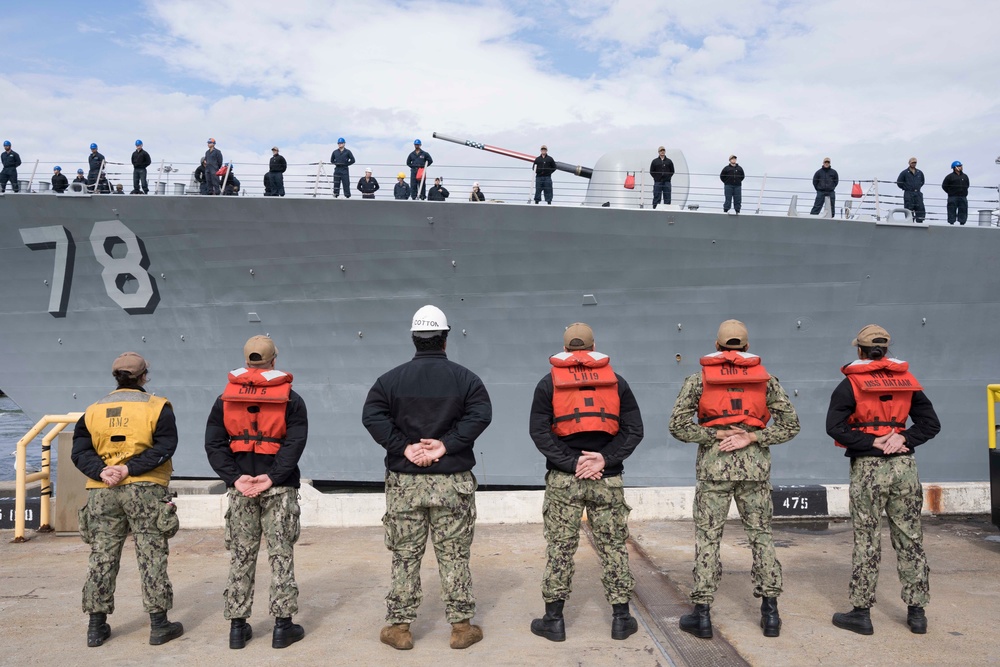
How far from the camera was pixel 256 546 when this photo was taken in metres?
4.11

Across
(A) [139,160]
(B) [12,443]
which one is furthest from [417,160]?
(B) [12,443]

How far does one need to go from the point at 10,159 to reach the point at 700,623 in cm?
1352

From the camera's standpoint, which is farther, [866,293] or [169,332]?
[169,332]

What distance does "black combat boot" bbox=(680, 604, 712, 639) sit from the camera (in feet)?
13.3

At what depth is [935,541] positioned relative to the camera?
20.7ft

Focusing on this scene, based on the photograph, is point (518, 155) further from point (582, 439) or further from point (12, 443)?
point (12, 443)

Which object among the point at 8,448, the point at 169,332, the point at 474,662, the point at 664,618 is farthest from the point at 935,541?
the point at 8,448

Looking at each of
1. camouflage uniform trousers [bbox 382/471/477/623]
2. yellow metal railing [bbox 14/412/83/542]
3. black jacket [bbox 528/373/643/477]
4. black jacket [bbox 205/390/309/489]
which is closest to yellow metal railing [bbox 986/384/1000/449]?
black jacket [bbox 528/373/643/477]

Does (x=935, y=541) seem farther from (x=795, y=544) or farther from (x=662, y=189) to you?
(x=662, y=189)

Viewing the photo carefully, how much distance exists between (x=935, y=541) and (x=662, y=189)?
672 cm

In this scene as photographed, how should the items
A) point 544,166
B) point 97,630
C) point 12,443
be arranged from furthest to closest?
point 12,443 → point 544,166 → point 97,630

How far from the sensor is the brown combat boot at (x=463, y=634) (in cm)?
394

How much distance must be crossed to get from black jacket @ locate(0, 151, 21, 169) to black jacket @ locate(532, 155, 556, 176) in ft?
28.8

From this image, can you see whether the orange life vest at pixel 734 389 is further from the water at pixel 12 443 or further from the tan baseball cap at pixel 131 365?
the water at pixel 12 443
